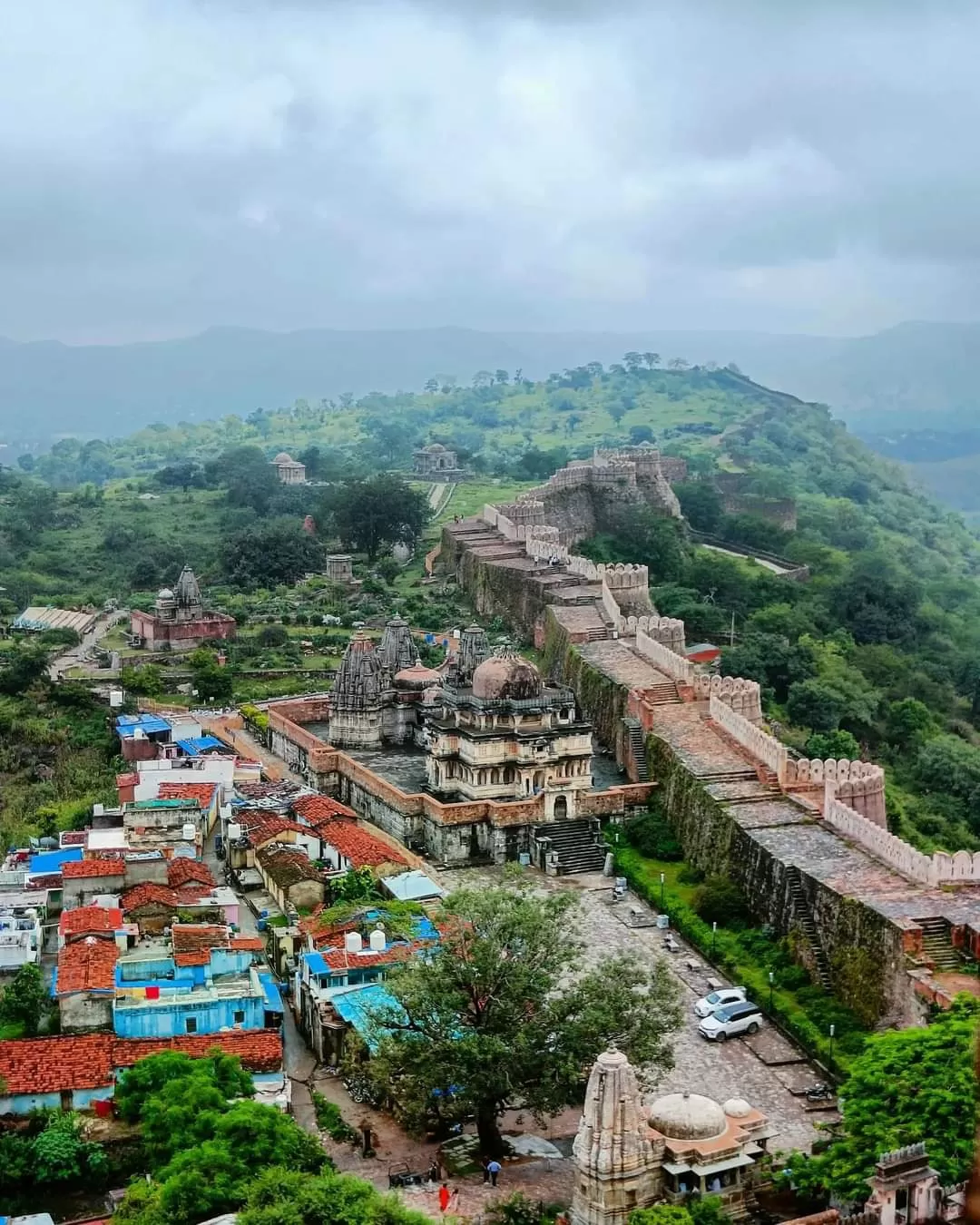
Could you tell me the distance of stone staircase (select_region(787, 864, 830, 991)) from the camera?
25109 millimetres

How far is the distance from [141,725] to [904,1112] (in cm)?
2495

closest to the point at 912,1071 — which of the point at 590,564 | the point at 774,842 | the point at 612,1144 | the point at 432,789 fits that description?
the point at 612,1144

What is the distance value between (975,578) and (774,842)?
52.7 meters

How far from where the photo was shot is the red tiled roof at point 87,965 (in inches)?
915

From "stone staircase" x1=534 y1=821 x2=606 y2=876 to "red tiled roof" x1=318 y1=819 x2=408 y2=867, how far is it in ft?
9.75

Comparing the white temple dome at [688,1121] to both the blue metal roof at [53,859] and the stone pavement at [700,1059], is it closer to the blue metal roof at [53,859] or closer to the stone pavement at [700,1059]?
the stone pavement at [700,1059]

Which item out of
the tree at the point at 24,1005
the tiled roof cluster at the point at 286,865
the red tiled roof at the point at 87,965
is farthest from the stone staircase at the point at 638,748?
the tree at the point at 24,1005

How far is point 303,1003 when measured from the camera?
80.0 ft

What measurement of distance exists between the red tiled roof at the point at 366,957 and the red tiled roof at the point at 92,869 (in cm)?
517

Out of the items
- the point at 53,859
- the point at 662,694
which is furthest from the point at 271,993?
the point at 662,694

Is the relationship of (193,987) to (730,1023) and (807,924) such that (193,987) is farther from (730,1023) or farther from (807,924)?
(807,924)

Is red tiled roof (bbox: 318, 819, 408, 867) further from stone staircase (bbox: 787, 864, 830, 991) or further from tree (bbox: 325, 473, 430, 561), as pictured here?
tree (bbox: 325, 473, 430, 561)

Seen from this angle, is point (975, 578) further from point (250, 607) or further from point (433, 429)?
point (433, 429)

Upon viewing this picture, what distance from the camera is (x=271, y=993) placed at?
24.4m
